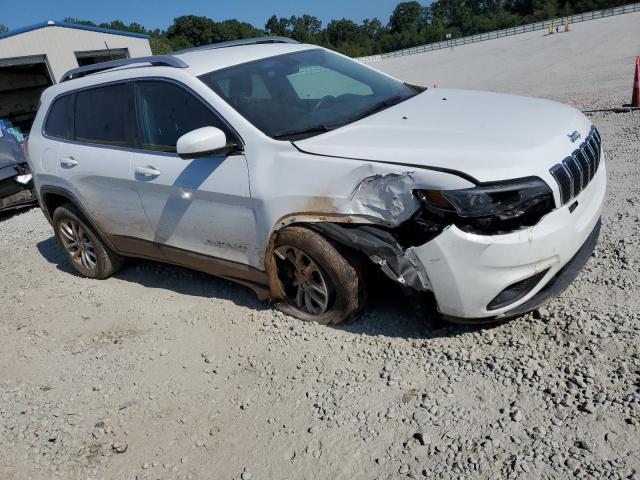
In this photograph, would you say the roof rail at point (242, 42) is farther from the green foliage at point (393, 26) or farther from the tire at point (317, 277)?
the green foliage at point (393, 26)

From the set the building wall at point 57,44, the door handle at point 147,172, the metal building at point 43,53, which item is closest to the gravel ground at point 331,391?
the door handle at point 147,172

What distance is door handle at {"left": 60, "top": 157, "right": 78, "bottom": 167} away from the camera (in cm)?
474

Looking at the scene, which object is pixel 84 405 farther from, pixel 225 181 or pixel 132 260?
pixel 132 260

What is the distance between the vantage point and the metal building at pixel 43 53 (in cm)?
1798

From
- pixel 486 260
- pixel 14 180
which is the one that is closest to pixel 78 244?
pixel 486 260

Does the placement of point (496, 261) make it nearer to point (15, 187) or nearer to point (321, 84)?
point (321, 84)

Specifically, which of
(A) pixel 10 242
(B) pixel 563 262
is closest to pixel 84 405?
(B) pixel 563 262

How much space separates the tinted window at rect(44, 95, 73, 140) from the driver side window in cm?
215

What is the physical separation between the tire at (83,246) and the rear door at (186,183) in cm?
108

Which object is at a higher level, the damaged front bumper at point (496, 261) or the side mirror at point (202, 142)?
the side mirror at point (202, 142)

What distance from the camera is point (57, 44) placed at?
62.0 feet

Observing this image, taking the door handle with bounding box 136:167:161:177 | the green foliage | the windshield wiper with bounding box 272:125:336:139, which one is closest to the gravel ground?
the door handle with bounding box 136:167:161:177

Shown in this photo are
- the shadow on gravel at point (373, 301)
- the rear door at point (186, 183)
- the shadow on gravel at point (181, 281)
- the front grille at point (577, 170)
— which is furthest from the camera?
the shadow on gravel at point (181, 281)

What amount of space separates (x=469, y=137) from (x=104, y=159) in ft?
9.63
